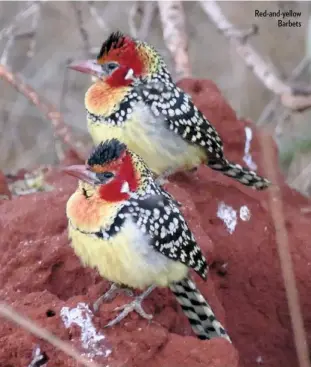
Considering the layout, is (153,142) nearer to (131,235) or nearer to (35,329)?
(131,235)

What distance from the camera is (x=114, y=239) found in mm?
2623

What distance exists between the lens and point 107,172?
108 inches

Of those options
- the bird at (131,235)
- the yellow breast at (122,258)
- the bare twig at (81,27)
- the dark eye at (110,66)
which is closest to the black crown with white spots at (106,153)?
the bird at (131,235)

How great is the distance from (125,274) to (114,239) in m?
0.12

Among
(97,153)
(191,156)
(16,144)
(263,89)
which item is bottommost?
(16,144)

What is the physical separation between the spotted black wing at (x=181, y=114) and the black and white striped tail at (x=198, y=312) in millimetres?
1050

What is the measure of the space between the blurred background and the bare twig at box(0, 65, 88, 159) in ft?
5.84

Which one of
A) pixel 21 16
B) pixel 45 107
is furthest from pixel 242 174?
pixel 21 16

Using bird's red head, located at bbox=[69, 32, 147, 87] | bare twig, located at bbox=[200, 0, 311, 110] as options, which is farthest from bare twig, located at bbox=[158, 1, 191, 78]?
bird's red head, located at bbox=[69, 32, 147, 87]

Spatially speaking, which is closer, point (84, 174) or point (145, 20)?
point (84, 174)

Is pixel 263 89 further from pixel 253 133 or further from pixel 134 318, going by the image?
pixel 134 318

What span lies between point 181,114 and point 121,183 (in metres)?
1.01

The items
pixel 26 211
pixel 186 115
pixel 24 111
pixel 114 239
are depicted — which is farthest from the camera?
pixel 24 111

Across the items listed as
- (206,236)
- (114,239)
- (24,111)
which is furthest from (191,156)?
(24,111)
